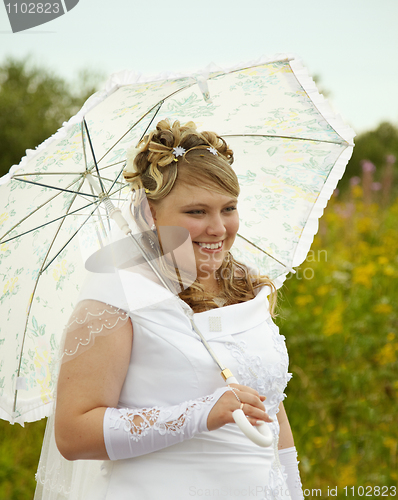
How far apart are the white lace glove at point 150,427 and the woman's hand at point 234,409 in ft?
0.07

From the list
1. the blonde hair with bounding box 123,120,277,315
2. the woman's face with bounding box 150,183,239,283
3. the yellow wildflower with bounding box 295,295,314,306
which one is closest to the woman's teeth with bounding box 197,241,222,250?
the woman's face with bounding box 150,183,239,283

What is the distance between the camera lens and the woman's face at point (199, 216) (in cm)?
183

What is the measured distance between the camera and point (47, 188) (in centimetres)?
178

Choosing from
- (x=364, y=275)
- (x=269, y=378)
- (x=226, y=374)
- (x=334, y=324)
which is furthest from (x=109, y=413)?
(x=364, y=275)

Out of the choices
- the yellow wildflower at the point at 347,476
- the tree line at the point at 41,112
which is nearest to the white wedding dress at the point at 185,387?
the yellow wildflower at the point at 347,476

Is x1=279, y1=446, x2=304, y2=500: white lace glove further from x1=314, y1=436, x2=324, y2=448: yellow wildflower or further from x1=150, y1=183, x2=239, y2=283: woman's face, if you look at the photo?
x1=314, y1=436, x2=324, y2=448: yellow wildflower

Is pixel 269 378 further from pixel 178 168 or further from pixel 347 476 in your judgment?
pixel 347 476

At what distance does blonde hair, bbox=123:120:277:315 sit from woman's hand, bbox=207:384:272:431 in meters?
0.47

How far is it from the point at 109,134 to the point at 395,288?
4.02 m

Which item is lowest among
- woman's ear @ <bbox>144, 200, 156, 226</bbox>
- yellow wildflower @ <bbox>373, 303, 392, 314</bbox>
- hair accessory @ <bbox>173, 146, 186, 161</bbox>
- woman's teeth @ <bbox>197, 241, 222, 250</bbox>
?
yellow wildflower @ <bbox>373, 303, 392, 314</bbox>

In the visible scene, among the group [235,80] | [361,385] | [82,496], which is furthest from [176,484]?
[361,385]

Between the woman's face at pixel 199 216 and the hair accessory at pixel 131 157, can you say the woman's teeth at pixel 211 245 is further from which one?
the hair accessory at pixel 131 157

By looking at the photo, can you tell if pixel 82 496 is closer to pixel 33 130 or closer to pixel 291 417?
pixel 291 417

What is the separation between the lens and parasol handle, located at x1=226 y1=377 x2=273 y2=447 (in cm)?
132
